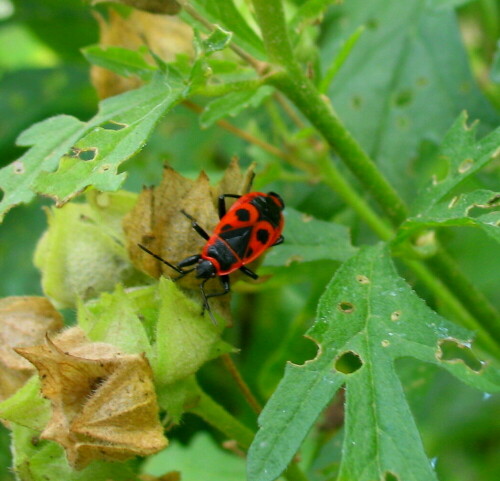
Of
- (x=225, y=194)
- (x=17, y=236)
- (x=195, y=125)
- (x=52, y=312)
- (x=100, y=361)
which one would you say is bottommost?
(x=17, y=236)

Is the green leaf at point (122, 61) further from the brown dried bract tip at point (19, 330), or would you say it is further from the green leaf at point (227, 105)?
the brown dried bract tip at point (19, 330)

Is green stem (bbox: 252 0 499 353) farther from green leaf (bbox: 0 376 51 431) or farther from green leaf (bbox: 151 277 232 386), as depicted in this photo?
green leaf (bbox: 0 376 51 431)

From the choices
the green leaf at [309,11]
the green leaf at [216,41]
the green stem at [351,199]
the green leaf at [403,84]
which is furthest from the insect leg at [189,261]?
the green leaf at [403,84]

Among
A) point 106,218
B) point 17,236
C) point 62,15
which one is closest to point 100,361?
point 106,218

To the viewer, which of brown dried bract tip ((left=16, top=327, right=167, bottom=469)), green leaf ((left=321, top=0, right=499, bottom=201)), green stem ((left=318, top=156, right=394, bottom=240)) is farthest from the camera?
green leaf ((left=321, top=0, right=499, bottom=201))

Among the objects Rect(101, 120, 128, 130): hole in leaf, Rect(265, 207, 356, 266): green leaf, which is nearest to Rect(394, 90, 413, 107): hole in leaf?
Rect(265, 207, 356, 266): green leaf

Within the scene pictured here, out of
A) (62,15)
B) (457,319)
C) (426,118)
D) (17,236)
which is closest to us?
(457,319)

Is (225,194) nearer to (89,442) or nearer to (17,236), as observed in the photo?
(89,442)
